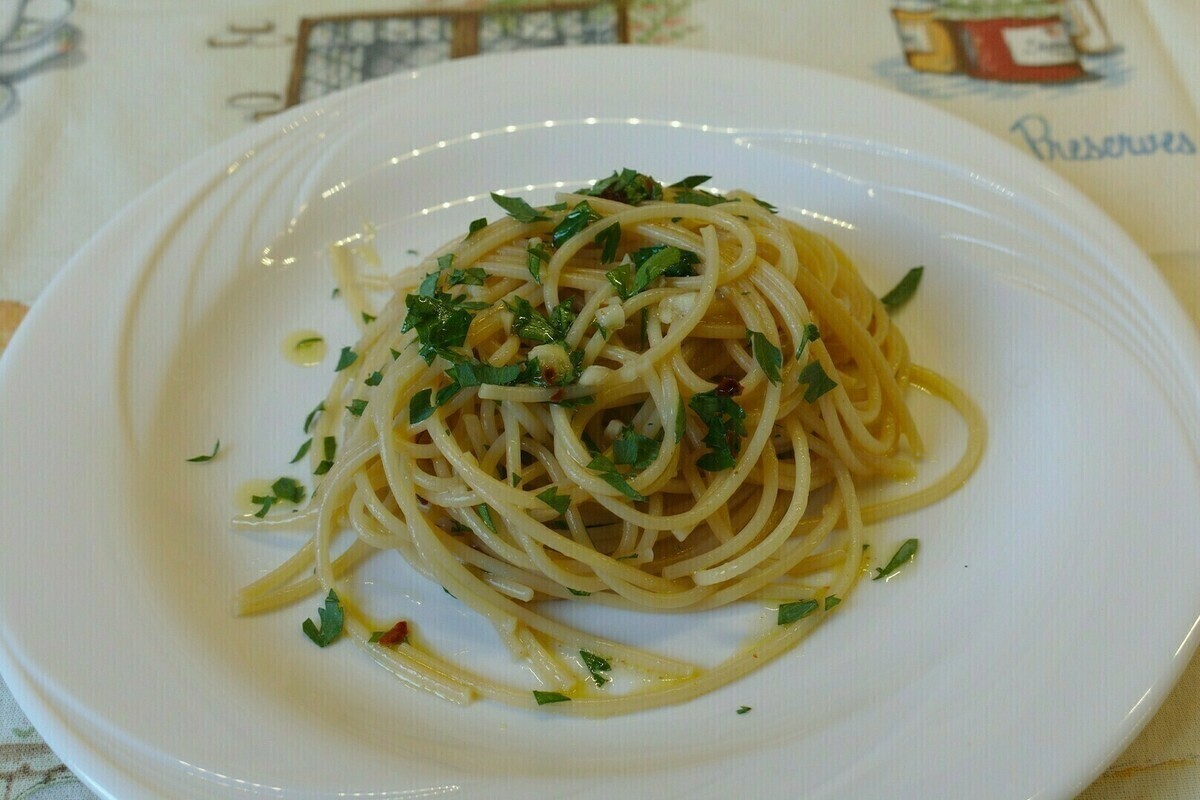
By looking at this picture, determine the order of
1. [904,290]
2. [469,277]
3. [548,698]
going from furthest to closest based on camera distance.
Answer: [904,290]
[469,277]
[548,698]

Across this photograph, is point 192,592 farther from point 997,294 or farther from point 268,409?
point 997,294

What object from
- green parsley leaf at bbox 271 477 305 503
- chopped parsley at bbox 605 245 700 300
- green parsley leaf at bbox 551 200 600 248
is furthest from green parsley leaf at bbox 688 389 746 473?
green parsley leaf at bbox 271 477 305 503

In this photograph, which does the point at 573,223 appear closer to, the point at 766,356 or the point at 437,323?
the point at 437,323

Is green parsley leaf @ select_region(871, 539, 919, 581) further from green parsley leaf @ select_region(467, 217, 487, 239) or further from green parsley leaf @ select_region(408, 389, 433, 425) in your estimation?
green parsley leaf @ select_region(467, 217, 487, 239)

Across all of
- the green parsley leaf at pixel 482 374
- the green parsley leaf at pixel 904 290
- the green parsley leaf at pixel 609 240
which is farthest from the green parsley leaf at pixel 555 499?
the green parsley leaf at pixel 904 290

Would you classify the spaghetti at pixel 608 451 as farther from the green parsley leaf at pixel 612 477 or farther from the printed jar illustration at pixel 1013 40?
the printed jar illustration at pixel 1013 40

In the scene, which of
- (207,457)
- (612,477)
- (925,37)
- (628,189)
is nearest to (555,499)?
(612,477)
